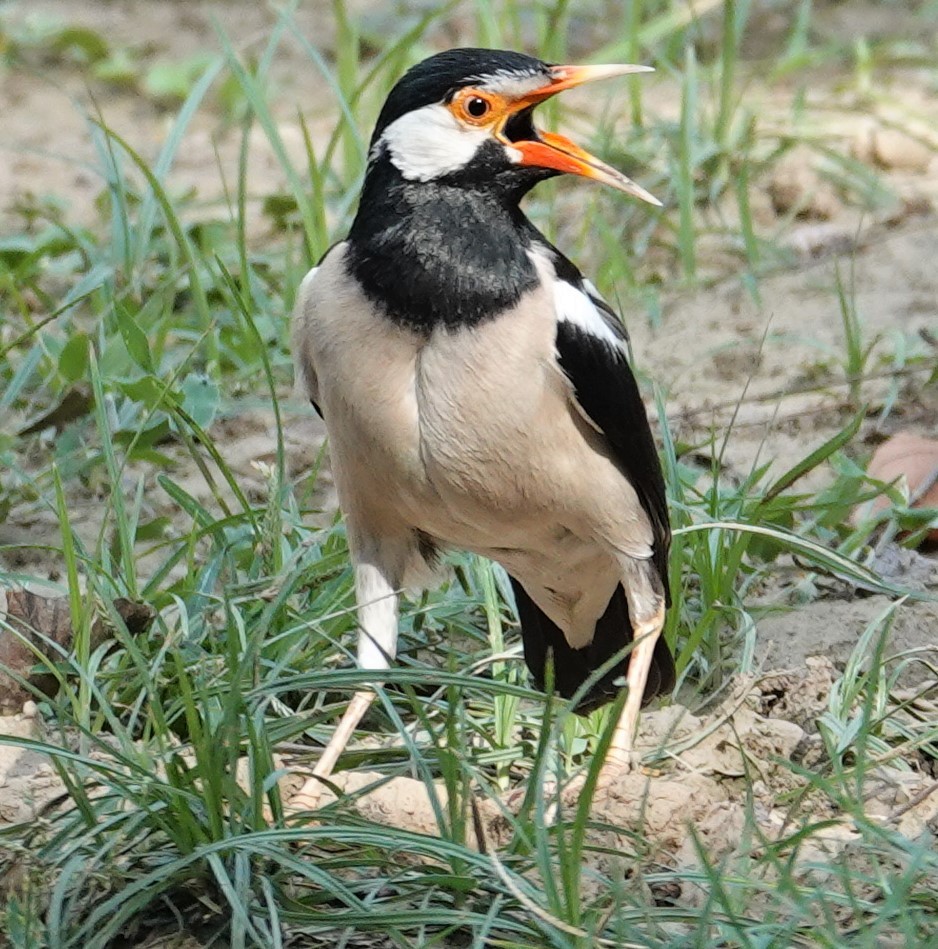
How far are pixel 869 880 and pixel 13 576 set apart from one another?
7.16ft

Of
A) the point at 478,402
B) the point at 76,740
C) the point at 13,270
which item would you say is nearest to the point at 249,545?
the point at 76,740

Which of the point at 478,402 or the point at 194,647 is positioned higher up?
the point at 478,402

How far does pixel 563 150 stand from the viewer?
12.8 ft

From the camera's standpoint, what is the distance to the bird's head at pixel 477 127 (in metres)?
3.83

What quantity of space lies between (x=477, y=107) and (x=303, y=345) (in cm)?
66

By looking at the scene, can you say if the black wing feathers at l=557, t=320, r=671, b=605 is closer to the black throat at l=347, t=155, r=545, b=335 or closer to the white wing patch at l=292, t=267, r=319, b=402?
the black throat at l=347, t=155, r=545, b=335

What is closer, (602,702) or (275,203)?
(602,702)

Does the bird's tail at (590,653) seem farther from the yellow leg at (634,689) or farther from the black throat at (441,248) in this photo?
the black throat at (441,248)

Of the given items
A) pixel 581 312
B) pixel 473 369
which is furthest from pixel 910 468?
pixel 473 369

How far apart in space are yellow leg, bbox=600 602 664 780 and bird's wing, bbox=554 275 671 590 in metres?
0.14

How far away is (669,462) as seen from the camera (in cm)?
456

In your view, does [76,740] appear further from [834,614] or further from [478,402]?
[834,614]

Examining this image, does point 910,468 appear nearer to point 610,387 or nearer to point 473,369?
point 610,387

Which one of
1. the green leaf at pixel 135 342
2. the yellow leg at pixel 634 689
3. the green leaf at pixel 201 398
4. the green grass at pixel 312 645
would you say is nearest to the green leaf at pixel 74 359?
the green grass at pixel 312 645
